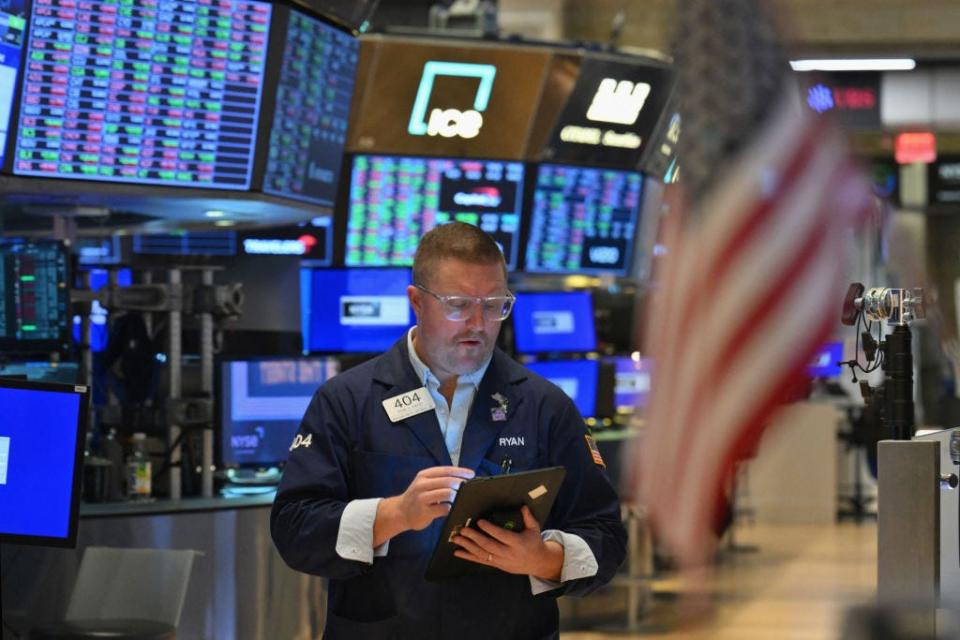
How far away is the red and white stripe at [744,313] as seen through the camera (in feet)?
3.00

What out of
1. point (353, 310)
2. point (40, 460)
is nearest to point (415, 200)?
point (353, 310)

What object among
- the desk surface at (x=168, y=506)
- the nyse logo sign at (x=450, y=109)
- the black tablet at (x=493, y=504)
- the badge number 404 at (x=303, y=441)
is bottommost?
the desk surface at (x=168, y=506)

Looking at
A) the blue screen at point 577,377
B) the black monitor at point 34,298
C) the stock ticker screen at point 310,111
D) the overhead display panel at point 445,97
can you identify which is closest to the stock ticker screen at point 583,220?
the overhead display panel at point 445,97

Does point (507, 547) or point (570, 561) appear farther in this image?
point (570, 561)

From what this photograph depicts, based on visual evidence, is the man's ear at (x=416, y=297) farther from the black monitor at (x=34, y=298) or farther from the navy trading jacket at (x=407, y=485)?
the black monitor at (x=34, y=298)

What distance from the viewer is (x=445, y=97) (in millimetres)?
8383

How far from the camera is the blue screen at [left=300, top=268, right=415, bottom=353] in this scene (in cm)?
746

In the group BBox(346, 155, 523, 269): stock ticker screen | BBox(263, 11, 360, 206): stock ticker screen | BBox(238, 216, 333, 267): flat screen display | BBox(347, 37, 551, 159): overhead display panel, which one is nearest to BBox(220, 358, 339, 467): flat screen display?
BBox(263, 11, 360, 206): stock ticker screen

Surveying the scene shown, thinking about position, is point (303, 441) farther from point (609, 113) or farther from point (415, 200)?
point (609, 113)

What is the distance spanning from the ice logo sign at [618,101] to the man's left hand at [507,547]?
21.6 feet

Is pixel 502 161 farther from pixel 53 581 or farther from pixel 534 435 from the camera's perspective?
pixel 534 435

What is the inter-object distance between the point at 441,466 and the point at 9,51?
271 centimetres

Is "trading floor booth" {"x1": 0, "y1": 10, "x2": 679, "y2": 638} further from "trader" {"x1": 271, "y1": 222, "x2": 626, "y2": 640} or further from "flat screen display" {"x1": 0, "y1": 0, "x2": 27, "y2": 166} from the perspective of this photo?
"trader" {"x1": 271, "y1": 222, "x2": 626, "y2": 640}

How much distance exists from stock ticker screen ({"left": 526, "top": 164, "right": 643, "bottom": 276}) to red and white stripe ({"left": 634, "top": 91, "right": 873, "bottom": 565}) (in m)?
7.94
